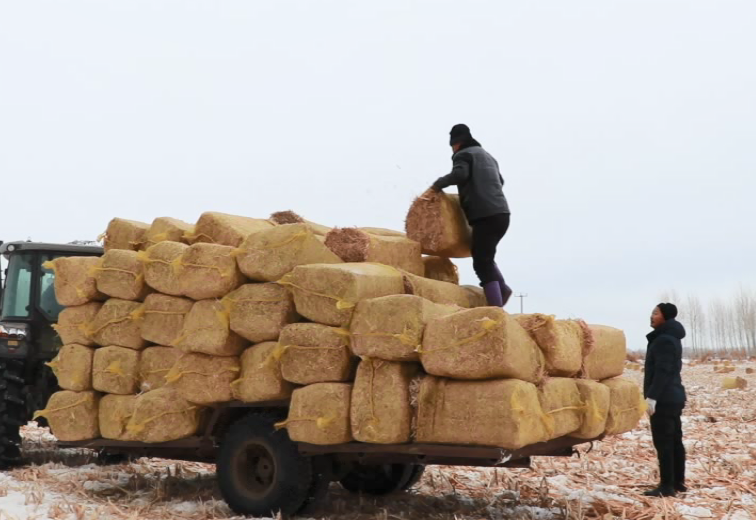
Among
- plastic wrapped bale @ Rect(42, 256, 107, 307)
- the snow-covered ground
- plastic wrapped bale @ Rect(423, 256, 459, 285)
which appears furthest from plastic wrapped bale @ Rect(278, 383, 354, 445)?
plastic wrapped bale @ Rect(42, 256, 107, 307)

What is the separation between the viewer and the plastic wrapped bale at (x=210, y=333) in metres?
6.89

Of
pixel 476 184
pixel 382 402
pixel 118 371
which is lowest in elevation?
pixel 382 402

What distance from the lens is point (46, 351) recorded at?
9.86 metres

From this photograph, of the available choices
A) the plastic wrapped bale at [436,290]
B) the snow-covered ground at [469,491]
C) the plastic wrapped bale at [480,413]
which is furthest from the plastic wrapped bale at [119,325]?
the plastic wrapped bale at [480,413]

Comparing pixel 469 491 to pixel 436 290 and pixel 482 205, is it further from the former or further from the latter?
pixel 482 205

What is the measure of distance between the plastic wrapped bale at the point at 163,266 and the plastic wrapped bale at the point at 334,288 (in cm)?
126

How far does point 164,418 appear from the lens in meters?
7.34

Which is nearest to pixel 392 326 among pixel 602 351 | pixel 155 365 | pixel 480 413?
pixel 480 413

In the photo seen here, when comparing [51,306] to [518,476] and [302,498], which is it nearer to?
[302,498]

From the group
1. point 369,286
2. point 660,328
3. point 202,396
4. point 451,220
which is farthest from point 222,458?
point 660,328

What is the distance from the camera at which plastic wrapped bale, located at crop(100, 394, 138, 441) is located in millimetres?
7629

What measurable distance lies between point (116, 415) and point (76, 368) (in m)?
0.69

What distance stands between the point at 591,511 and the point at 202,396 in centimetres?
328

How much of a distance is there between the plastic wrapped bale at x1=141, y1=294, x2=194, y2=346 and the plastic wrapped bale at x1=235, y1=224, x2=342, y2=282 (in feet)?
2.68
